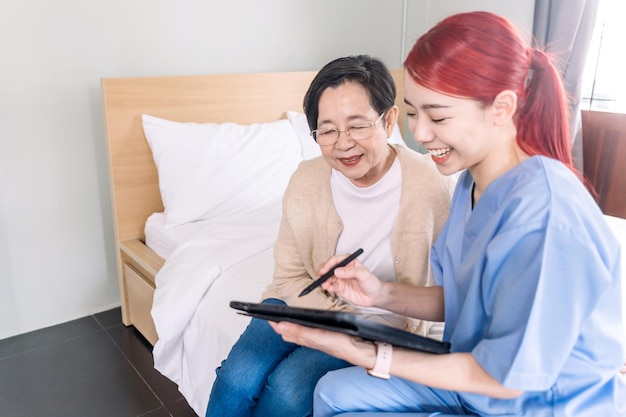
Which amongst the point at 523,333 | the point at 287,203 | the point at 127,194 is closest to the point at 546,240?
the point at 523,333

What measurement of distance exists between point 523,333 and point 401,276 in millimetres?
508

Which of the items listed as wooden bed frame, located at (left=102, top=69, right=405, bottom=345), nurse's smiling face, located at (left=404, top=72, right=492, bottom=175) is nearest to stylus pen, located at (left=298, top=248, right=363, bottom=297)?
nurse's smiling face, located at (left=404, top=72, right=492, bottom=175)

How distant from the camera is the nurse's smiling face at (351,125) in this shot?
1180 millimetres

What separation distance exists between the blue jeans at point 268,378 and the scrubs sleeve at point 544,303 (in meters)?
0.48

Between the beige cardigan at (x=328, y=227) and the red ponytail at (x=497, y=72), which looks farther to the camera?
the beige cardigan at (x=328, y=227)

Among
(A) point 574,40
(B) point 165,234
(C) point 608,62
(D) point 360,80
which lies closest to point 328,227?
(D) point 360,80

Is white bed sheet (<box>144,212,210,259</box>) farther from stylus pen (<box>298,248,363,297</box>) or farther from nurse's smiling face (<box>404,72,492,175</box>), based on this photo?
nurse's smiling face (<box>404,72,492,175</box>)

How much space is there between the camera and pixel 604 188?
7.95ft

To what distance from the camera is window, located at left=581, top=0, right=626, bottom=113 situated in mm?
2359

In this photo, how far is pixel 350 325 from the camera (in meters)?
0.75

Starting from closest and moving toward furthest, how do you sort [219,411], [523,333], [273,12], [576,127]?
[523,333] → [219,411] → [576,127] → [273,12]

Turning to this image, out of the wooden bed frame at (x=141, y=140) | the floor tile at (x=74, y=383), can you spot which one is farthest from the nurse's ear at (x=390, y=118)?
the floor tile at (x=74, y=383)

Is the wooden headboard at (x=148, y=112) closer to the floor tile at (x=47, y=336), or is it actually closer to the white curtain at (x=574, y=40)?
the floor tile at (x=47, y=336)

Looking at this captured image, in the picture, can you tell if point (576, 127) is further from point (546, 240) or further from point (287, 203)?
point (546, 240)
